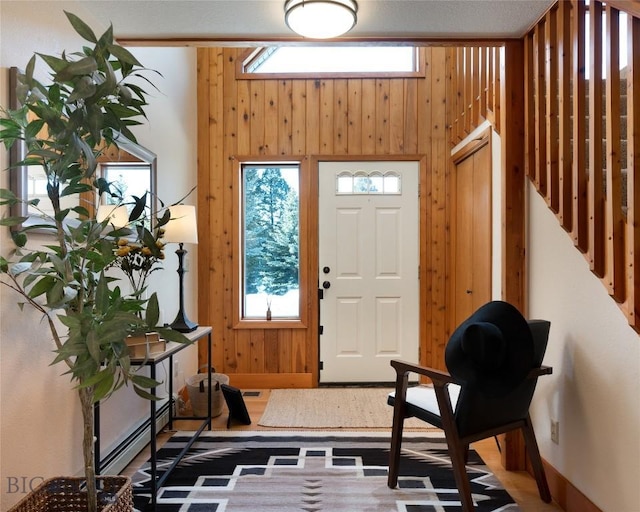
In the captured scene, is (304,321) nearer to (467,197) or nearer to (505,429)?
(467,197)

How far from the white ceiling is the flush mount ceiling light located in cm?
6

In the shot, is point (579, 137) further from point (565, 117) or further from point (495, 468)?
point (495, 468)

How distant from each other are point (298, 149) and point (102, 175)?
74.7 inches

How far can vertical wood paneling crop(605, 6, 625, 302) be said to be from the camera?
1542 mm

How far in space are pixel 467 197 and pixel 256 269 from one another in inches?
75.5

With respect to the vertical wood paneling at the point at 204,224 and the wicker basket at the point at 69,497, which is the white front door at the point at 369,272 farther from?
the wicker basket at the point at 69,497

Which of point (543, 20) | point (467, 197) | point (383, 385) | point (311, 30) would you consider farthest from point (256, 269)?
point (543, 20)

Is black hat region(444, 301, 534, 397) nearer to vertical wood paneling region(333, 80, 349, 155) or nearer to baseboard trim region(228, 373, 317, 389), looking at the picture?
baseboard trim region(228, 373, 317, 389)

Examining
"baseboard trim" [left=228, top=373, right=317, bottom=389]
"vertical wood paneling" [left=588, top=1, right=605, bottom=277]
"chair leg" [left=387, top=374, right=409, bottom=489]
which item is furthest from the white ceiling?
"baseboard trim" [left=228, top=373, right=317, bottom=389]

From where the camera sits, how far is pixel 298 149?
3730mm

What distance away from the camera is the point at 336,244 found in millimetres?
3738

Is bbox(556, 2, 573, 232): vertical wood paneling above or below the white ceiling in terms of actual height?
below

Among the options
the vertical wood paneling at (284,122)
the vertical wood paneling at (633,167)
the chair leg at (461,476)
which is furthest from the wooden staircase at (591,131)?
the vertical wood paneling at (284,122)

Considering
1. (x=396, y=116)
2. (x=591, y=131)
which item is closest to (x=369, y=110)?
(x=396, y=116)
